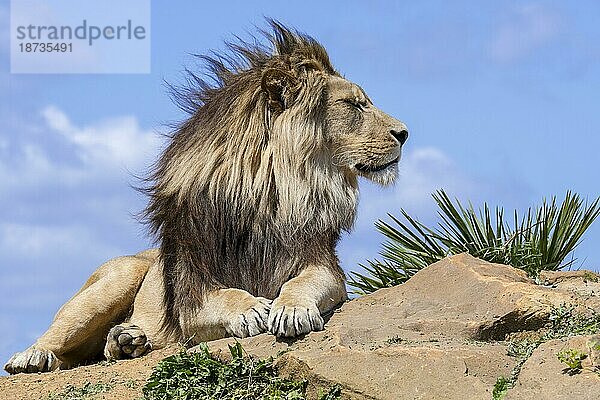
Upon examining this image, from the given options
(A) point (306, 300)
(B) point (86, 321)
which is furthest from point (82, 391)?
(A) point (306, 300)

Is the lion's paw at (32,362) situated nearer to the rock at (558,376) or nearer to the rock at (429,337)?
the rock at (429,337)

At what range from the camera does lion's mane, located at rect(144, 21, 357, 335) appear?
660 cm

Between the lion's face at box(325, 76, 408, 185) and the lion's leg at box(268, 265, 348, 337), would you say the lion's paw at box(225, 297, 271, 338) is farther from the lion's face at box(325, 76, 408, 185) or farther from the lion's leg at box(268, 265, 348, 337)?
the lion's face at box(325, 76, 408, 185)

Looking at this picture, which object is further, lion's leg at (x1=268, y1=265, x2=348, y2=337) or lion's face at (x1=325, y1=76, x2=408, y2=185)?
lion's face at (x1=325, y1=76, x2=408, y2=185)

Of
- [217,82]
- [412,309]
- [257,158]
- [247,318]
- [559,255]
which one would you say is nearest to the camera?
[247,318]

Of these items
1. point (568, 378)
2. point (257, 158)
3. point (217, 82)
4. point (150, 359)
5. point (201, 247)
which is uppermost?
point (217, 82)

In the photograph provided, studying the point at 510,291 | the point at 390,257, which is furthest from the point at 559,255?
the point at 510,291

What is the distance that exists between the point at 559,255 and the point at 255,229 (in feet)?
11.5

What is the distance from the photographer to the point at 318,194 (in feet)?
22.2

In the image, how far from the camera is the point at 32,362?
7.14 meters

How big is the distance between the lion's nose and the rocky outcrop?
0.91 meters

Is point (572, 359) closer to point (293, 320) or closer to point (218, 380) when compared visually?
point (293, 320)

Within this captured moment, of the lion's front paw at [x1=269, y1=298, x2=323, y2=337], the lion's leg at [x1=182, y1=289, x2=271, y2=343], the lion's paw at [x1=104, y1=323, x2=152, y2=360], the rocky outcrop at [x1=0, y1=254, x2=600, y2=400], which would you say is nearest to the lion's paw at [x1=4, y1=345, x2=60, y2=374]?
the rocky outcrop at [x1=0, y1=254, x2=600, y2=400]

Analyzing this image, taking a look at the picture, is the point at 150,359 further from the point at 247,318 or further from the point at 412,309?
the point at 412,309
